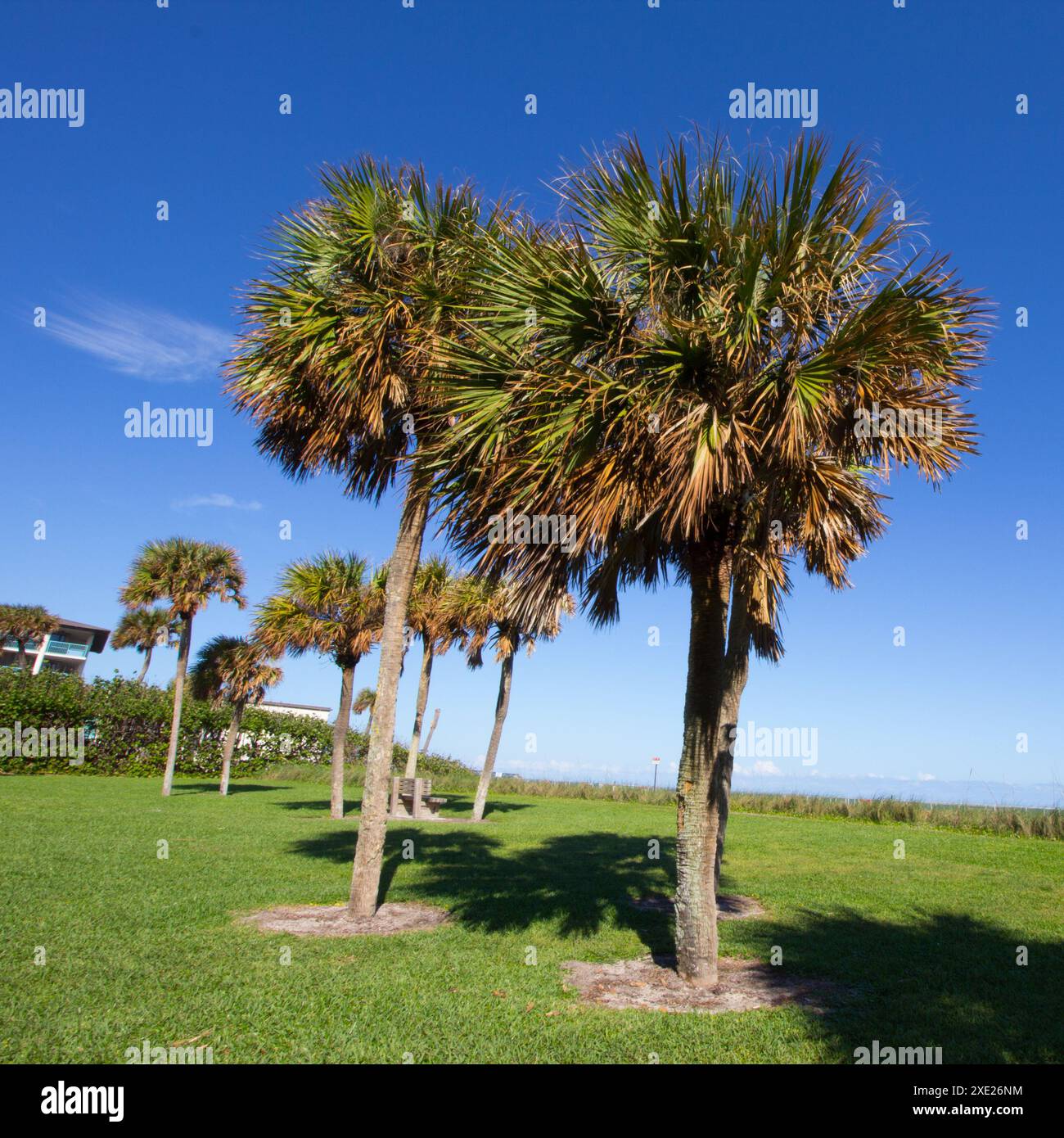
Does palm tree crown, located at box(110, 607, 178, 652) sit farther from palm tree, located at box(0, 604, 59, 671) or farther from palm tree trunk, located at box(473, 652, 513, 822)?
palm tree trunk, located at box(473, 652, 513, 822)

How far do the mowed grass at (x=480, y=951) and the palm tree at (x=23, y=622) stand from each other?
3782cm

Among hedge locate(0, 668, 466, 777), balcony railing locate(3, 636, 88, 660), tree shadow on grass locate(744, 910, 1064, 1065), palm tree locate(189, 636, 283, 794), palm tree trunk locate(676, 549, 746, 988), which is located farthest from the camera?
balcony railing locate(3, 636, 88, 660)

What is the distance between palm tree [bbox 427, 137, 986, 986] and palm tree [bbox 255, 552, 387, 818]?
1122 cm

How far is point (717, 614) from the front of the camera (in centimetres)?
712

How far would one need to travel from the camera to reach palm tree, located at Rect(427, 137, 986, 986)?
238 inches

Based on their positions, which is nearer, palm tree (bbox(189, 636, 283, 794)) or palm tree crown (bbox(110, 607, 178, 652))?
palm tree (bbox(189, 636, 283, 794))

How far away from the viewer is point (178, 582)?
23.5 metres

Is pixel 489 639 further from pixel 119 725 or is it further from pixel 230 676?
pixel 119 725

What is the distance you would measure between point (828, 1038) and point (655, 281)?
18.9 feet

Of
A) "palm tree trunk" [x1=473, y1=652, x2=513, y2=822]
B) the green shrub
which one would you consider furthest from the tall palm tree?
the green shrub

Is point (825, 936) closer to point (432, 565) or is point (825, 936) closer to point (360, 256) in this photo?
point (360, 256)

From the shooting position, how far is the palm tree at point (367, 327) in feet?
28.4

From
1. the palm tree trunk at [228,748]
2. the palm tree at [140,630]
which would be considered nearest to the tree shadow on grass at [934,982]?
the palm tree trunk at [228,748]
